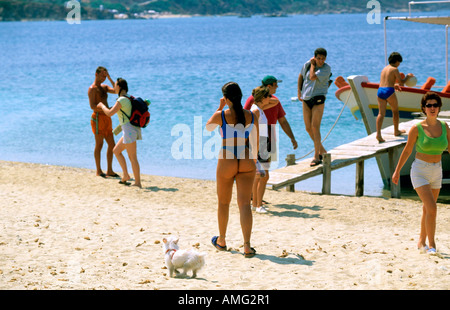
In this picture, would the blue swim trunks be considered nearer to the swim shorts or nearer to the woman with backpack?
the woman with backpack

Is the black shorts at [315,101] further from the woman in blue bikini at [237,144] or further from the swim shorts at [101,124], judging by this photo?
the woman in blue bikini at [237,144]

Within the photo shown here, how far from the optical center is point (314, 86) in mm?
10125

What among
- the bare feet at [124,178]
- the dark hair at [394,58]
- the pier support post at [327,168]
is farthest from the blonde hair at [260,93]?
the bare feet at [124,178]

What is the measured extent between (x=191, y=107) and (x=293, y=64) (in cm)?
2144

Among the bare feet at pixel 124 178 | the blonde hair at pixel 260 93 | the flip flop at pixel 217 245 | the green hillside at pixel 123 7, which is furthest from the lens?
the green hillside at pixel 123 7

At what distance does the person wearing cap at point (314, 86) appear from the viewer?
32.9 feet

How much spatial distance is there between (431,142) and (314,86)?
390cm

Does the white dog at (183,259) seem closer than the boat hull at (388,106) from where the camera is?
Yes

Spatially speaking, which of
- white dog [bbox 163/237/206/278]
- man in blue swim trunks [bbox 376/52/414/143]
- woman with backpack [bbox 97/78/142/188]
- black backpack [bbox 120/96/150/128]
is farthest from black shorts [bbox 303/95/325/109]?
white dog [bbox 163/237/206/278]

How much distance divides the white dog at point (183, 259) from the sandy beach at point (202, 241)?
0.42ft

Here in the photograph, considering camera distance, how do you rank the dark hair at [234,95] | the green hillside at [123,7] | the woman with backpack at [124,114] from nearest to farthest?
the dark hair at [234,95]
the woman with backpack at [124,114]
the green hillside at [123,7]

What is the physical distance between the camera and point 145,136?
908 inches
